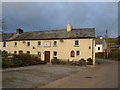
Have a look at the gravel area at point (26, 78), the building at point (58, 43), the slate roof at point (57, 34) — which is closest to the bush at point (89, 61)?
the building at point (58, 43)

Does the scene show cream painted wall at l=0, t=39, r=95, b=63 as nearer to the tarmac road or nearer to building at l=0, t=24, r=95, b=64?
building at l=0, t=24, r=95, b=64

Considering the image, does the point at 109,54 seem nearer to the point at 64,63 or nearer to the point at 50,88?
the point at 64,63

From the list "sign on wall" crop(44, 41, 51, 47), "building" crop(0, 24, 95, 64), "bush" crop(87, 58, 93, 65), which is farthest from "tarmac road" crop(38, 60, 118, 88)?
"sign on wall" crop(44, 41, 51, 47)

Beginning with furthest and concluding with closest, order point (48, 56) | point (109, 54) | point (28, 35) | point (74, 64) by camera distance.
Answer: point (109, 54) → point (28, 35) → point (48, 56) → point (74, 64)

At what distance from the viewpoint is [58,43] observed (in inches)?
1088

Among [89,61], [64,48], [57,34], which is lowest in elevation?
[89,61]

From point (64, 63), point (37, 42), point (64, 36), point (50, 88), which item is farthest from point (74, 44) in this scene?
point (50, 88)

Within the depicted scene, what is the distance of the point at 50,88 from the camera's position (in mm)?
8172

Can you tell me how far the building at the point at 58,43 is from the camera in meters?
25.5

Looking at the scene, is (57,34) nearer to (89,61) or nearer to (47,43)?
(47,43)

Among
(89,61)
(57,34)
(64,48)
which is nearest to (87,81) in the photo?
(89,61)

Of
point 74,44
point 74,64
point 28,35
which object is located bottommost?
point 74,64

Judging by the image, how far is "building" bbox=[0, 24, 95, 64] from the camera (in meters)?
25.5

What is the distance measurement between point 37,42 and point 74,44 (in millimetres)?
8025
